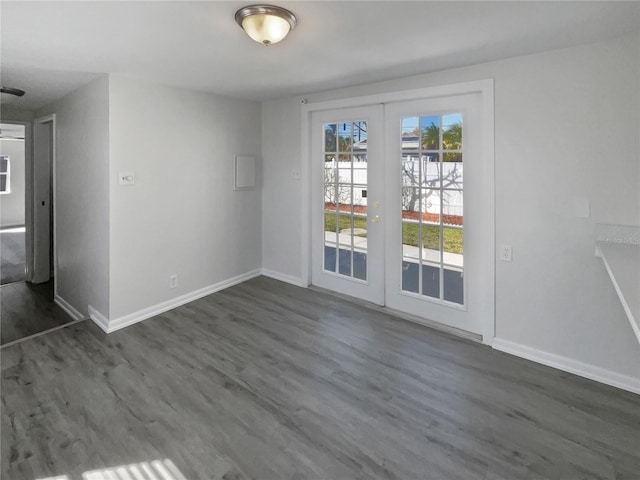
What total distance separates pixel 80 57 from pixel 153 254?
182cm

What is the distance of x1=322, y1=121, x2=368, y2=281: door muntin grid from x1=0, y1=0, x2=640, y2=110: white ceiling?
72 cm

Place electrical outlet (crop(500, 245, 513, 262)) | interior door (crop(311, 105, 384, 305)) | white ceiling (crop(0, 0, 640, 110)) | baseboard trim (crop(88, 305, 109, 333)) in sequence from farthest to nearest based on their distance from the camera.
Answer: interior door (crop(311, 105, 384, 305)) → baseboard trim (crop(88, 305, 109, 333)) → electrical outlet (crop(500, 245, 513, 262)) → white ceiling (crop(0, 0, 640, 110))

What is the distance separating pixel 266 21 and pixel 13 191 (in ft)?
35.9

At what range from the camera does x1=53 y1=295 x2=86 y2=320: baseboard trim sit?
3.82 m

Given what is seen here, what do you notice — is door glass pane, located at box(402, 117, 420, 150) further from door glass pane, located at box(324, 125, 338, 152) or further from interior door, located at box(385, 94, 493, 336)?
door glass pane, located at box(324, 125, 338, 152)

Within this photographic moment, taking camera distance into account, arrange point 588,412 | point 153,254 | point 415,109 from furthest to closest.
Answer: point 153,254
point 415,109
point 588,412

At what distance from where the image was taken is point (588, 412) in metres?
2.16

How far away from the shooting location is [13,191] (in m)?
9.31

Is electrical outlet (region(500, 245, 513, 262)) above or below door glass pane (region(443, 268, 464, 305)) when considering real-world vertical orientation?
above

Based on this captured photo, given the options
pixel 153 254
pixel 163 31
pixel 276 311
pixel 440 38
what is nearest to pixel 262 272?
pixel 276 311

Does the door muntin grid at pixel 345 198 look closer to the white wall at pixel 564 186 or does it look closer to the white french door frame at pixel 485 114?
the white french door frame at pixel 485 114

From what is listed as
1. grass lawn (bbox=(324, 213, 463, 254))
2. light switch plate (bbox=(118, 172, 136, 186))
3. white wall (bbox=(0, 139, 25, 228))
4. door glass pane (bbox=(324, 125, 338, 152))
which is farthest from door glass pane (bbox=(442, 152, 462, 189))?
white wall (bbox=(0, 139, 25, 228))

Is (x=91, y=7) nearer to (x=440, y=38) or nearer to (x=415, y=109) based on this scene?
(x=440, y=38)

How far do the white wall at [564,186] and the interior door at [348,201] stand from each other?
3.19 feet
